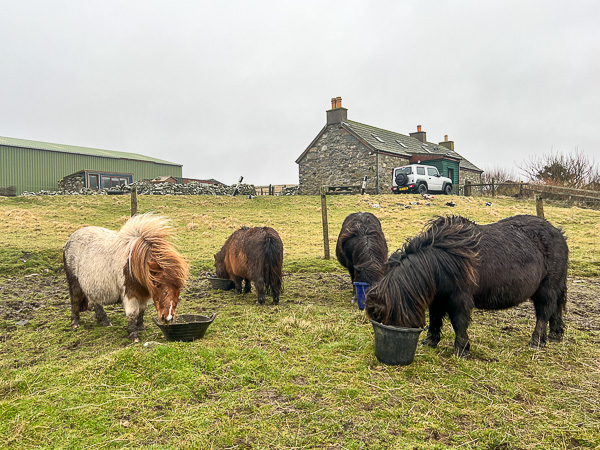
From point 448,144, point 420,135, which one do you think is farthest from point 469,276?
point 448,144

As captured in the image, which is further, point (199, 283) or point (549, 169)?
point (549, 169)

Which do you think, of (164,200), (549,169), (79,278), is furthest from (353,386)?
(549,169)

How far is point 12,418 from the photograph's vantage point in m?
2.80

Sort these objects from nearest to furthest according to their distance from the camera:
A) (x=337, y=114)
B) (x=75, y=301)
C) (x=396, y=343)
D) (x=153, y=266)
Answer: (x=396, y=343), (x=153, y=266), (x=75, y=301), (x=337, y=114)

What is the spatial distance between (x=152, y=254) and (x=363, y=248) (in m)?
3.31

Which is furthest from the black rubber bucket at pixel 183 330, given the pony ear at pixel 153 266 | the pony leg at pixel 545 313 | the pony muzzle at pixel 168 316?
the pony leg at pixel 545 313

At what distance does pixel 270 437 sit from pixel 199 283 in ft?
19.5

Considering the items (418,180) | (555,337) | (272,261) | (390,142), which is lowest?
(555,337)

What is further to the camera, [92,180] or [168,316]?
[92,180]

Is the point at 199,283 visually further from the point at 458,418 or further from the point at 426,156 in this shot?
the point at 426,156

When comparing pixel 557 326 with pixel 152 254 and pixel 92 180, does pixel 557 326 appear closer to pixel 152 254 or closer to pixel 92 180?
pixel 152 254

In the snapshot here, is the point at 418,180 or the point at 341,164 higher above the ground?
the point at 341,164

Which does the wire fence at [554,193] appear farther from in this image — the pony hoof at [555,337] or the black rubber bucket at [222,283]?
the black rubber bucket at [222,283]

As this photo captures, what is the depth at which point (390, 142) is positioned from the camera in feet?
98.8
